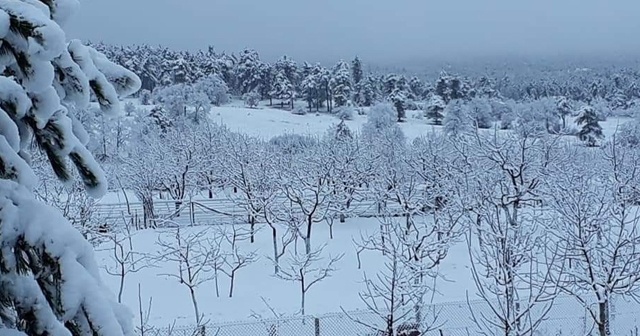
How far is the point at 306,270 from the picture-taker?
756 inches

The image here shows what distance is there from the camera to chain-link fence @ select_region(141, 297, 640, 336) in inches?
509

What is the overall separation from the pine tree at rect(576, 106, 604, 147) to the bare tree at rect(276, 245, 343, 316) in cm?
3725

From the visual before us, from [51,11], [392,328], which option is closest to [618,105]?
[392,328]

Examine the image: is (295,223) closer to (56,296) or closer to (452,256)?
(452,256)

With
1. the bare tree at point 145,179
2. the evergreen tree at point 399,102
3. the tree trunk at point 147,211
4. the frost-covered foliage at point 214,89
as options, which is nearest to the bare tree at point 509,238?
the tree trunk at point 147,211

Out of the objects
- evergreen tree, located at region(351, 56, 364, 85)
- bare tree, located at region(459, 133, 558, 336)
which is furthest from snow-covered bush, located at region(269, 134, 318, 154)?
evergreen tree, located at region(351, 56, 364, 85)

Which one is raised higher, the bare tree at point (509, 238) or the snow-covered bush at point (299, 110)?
the bare tree at point (509, 238)

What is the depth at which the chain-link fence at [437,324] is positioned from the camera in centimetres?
1292

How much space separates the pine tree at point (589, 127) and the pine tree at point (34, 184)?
5367cm

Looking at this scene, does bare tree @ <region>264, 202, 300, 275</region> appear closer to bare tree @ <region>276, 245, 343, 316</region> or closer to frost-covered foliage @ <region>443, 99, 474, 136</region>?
bare tree @ <region>276, 245, 343, 316</region>

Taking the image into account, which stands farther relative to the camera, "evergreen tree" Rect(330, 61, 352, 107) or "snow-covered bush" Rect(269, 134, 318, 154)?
"evergreen tree" Rect(330, 61, 352, 107)

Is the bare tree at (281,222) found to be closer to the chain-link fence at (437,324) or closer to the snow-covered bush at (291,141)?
the chain-link fence at (437,324)

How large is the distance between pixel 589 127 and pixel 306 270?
40220 millimetres

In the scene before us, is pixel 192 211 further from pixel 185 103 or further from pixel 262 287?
pixel 185 103
